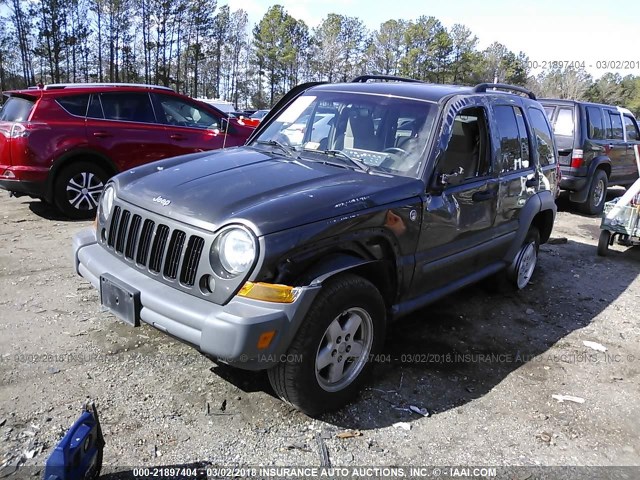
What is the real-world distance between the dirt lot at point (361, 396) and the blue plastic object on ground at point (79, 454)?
0.29 m

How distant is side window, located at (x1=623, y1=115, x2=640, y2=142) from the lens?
1096 centimetres

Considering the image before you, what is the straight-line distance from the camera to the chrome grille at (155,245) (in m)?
2.77

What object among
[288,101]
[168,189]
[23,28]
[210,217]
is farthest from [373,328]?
[23,28]

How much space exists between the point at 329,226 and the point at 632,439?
7.41 ft

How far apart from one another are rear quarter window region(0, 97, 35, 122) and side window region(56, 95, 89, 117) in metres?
0.37

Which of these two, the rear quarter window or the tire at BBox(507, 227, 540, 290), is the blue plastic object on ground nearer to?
the tire at BBox(507, 227, 540, 290)

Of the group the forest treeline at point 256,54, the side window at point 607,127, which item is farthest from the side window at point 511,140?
the forest treeline at point 256,54

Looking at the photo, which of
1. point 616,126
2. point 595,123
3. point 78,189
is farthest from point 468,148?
point 616,126

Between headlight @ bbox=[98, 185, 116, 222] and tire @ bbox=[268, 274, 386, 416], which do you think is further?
headlight @ bbox=[98, 185, 116, 222]

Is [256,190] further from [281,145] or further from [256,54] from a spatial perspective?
[256,54]

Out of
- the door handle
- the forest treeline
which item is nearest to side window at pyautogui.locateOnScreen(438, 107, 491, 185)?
the door handle

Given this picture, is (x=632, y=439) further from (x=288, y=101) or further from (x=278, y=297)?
(x=288, y=101)

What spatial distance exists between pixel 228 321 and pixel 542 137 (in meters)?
4.22

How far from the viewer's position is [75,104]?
22.9 feet
